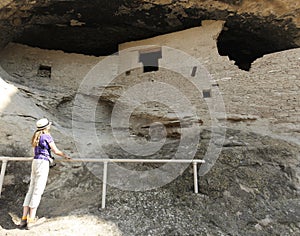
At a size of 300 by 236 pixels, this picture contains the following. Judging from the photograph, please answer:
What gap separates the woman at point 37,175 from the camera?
3.41m

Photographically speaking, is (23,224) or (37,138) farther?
(37,138)

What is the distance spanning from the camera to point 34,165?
3512 mm

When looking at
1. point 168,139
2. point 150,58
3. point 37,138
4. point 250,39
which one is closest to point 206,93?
point 168,139

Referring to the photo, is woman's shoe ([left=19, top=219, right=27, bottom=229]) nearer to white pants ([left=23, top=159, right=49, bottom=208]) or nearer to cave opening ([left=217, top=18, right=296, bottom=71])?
white pants ([left=23, top=159, right=49, bottom=208])

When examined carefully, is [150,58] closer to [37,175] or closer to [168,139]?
[168,139]

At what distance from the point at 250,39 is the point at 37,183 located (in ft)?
24.0

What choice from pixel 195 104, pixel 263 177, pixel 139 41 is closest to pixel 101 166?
pixel 263 177

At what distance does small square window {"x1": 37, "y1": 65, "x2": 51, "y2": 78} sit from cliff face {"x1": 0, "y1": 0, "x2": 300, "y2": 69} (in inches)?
34.3

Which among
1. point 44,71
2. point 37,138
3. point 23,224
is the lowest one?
point 23,224

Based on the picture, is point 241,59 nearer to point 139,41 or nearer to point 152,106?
point 139,41

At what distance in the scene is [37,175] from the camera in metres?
3.50

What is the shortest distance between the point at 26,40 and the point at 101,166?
6.12 m

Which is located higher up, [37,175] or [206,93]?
[206,93]

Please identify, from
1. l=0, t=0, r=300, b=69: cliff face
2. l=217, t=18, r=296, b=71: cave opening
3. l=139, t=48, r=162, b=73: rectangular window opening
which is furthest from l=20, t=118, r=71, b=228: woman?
l=217, t=18, r=296, b=71: cave opening
